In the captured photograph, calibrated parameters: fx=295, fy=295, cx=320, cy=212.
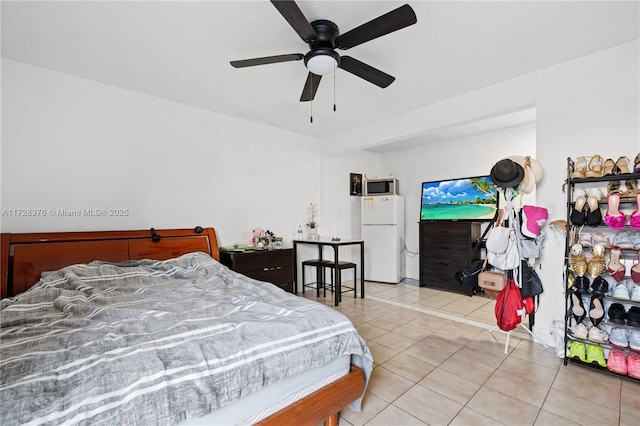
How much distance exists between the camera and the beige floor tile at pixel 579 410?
1.72 meters

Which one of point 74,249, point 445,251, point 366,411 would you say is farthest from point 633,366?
point 74,249

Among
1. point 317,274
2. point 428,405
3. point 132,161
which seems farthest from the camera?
point 317,274

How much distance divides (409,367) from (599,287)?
158 centimetres

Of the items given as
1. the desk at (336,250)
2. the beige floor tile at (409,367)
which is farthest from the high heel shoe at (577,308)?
the desk at (336,250)

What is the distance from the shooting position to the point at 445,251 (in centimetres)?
466

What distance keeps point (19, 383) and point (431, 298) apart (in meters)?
4.25

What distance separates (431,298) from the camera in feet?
14.0

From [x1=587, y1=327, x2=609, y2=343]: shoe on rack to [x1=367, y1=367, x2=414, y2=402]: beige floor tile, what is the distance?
1474 millimetres

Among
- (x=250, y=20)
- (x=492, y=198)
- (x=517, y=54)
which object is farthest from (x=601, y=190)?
(x=250, y=20)

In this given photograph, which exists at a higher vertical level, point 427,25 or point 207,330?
point 427,25

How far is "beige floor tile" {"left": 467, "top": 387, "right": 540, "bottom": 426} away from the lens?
1.74m

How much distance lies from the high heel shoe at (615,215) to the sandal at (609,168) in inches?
7.1

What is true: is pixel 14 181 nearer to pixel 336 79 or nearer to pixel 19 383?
pixel 19 383

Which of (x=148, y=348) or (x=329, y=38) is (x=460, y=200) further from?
(x=148, y=348)
